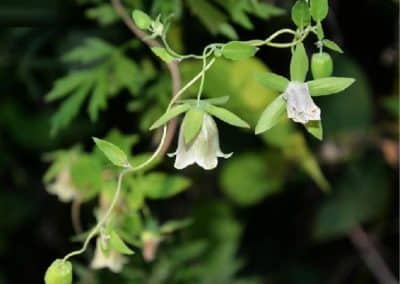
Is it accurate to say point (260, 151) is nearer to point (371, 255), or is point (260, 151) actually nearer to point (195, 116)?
point (371, 255)

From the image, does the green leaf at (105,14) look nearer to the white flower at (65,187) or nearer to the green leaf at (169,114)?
the white flower at (65,187)

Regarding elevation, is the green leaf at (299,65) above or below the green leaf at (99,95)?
above

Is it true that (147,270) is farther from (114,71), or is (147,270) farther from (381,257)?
(381,257)

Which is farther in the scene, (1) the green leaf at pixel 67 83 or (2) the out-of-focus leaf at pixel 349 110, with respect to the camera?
(2) the out-of-focus leaf at pixel 349 110

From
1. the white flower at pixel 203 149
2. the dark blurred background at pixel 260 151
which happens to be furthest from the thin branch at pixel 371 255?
the white flower at pixel 203 149

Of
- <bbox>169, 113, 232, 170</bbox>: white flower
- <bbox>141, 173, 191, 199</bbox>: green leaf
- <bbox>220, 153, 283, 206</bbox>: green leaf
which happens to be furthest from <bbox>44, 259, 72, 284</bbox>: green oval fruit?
<bbox>220, 153, 283, 206</bbox>: green leaf

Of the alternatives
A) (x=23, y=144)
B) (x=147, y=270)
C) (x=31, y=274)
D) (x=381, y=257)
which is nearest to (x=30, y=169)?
(x=23, y=144)
